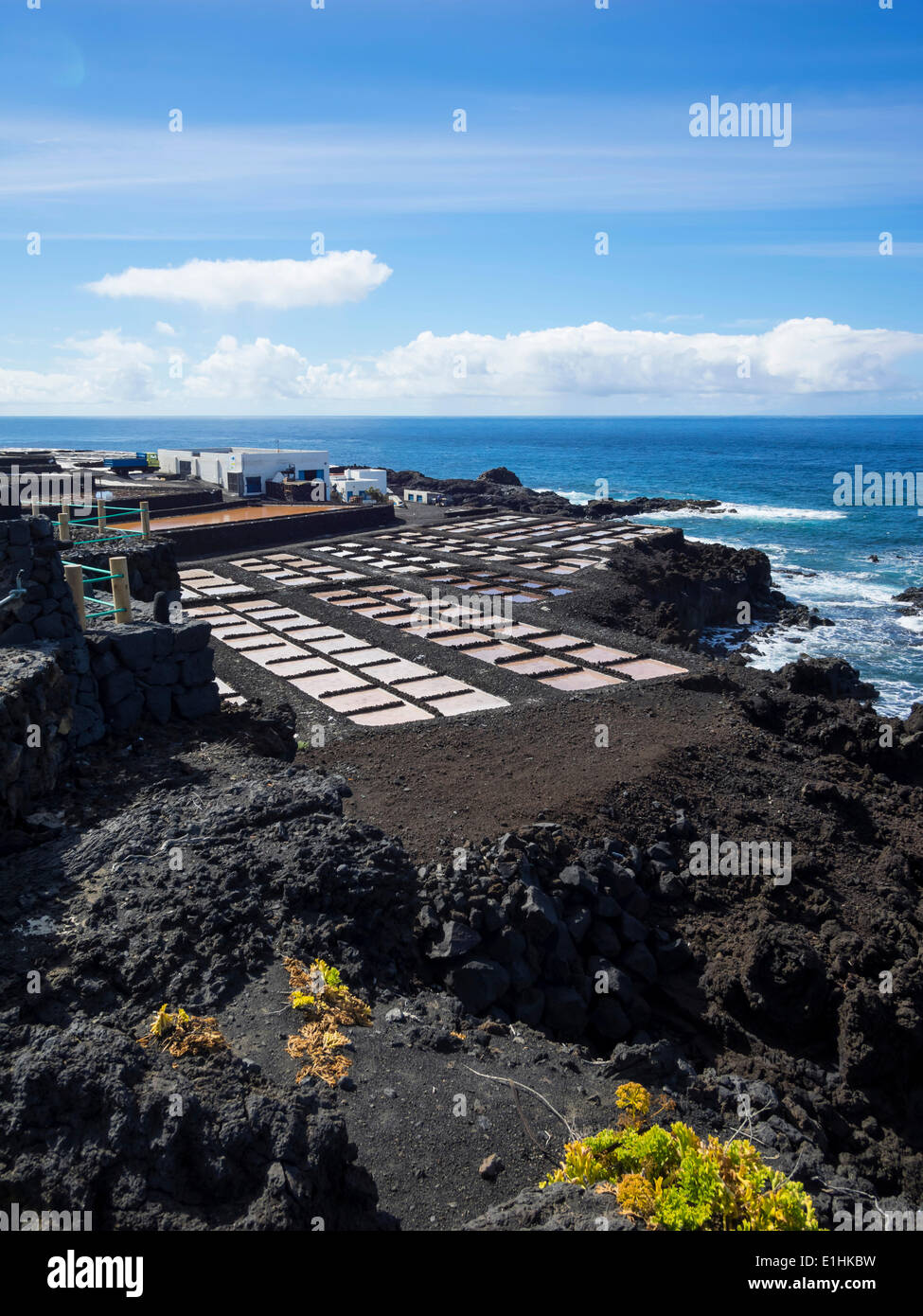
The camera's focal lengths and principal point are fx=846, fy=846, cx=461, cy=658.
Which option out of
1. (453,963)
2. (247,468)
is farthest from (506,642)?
(247,468)

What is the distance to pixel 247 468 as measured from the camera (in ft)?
133

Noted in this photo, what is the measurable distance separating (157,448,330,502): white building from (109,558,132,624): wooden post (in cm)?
2974

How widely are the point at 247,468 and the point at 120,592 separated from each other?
101ft

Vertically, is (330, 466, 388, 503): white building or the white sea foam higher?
(330, 466, 388, 503): white building

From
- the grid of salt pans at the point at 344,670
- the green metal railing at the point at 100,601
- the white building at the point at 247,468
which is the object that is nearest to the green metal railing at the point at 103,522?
the green metal railing at the point at 100,601

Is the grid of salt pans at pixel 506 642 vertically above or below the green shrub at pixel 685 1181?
above

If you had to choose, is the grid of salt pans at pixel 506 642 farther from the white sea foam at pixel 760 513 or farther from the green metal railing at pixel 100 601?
the white sea foam at pixel 760 513

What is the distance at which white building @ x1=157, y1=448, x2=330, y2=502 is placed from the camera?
40469mm

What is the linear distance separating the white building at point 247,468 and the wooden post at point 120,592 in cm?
2974

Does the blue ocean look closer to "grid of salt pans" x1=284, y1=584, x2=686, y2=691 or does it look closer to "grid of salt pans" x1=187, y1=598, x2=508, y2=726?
"grid of salt pans" x1=284, y1=584, x2=686, y2=691

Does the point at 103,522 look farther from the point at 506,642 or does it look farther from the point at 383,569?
the point at 383,569

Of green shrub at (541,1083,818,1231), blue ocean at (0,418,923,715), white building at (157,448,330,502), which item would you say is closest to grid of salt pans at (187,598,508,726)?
green shrub at (541,1083,818,1231)

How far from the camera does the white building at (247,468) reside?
40.5 meters

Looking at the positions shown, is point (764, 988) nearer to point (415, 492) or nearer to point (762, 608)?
point (762, 608)
